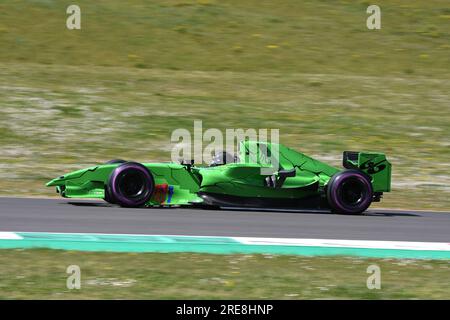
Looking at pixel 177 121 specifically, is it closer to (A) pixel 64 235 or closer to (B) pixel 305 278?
(A) pixel 64 235

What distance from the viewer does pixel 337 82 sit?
901 inches

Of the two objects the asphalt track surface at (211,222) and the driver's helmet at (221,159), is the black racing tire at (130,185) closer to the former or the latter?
the asphalt track surface at (211,222)

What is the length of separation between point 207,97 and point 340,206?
9.81 metres

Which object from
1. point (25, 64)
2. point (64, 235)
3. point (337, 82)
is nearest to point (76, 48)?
point (25, 64)

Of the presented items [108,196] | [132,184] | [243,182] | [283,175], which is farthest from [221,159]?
[108,196]

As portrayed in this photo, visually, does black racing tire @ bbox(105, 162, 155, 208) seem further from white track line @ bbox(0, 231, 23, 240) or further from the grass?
the grass

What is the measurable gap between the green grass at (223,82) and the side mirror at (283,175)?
2878mm

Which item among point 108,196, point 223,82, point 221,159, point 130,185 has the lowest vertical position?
point 108,196

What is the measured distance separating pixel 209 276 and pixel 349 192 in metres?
4.48

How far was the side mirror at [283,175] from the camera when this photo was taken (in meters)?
11.3

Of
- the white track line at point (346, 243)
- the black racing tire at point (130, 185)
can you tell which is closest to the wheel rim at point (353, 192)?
the white track line at point (346, 243)

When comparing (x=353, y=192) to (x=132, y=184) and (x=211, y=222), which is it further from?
(x=132, y=184)

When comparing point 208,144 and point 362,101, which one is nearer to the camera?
point 208,144

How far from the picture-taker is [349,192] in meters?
11.5
